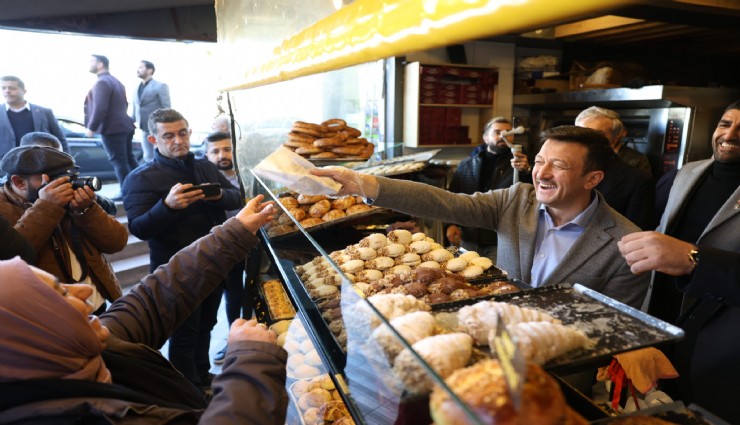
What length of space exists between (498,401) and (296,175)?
4.41ft

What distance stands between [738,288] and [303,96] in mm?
3220

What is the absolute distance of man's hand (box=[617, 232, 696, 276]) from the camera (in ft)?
4.28

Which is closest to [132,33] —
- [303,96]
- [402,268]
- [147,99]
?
[147,99]

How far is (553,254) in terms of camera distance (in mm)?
1861

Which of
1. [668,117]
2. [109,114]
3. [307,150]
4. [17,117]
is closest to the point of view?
[307,150]

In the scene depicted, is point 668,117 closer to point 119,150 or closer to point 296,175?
point 296,175

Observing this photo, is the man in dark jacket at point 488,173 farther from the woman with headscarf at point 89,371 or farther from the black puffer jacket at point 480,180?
the woman with headscarf at point 89,371

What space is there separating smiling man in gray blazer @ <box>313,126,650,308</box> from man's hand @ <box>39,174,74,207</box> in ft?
5.10

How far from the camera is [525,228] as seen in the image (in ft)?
6.51

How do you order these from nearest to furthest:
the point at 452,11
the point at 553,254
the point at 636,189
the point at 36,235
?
the point at 452,11 → the point at 553,254 → the point at 36,235 → the point at 636,189

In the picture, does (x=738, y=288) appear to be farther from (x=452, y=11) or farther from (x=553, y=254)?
(x=452, y=11)

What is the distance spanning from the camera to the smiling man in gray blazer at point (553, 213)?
170 cm

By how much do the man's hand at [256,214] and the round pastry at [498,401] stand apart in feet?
4.49

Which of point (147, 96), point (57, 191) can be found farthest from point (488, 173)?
point (147, 96)
